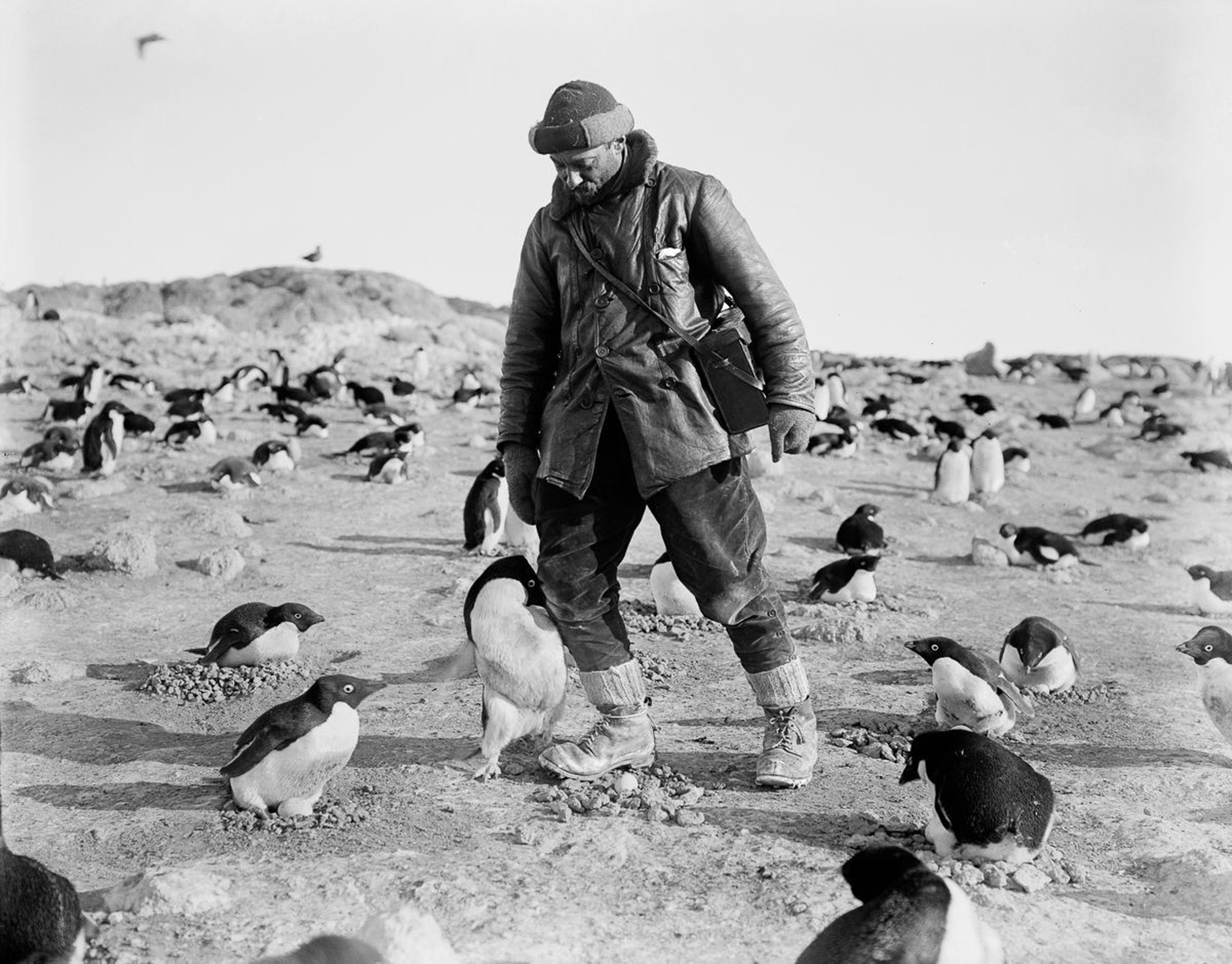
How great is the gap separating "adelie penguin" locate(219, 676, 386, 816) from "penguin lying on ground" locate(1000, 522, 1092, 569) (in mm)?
6234

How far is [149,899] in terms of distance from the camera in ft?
10.7

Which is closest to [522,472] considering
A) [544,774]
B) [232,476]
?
[544,774]

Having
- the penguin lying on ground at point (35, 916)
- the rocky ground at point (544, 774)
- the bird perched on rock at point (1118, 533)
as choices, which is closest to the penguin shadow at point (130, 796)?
the rocky ground at point (544, 774)

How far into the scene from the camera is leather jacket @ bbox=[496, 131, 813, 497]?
3.97 meters

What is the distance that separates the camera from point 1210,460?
563 inches

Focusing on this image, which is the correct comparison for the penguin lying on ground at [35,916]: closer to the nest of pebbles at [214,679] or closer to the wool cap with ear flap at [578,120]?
the nest of pebbles at [214,679]

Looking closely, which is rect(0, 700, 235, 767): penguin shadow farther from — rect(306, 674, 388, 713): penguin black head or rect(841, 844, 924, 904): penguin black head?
rect(841, 844, 924, 904): penguin black head

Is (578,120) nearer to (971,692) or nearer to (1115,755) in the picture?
(971,692)

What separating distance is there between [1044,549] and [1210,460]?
673 centimetres

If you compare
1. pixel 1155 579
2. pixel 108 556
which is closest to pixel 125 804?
pixel 108 556

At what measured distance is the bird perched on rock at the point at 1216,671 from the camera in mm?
4746

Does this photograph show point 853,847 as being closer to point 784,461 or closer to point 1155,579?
point 1155,579

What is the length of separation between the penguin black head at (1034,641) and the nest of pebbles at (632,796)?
193 cm

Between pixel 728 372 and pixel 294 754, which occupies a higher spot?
pixel 728 372
